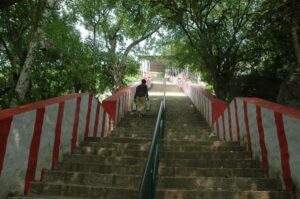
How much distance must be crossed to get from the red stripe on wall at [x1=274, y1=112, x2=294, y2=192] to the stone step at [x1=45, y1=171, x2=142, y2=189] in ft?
6.33

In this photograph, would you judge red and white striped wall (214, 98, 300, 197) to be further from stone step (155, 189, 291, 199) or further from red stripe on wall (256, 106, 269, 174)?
stone step (155, 189, 291, 199)

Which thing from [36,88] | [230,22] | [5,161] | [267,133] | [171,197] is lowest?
[171,197]

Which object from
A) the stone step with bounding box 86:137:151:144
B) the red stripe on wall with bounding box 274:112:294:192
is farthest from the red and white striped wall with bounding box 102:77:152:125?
the red stripe on wall with bounding box 274:112:294:192

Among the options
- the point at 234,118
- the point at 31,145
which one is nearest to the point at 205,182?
the point at 31,145

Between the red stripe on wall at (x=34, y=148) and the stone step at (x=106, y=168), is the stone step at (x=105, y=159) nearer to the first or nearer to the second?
the stone step at (x=106, y=168)

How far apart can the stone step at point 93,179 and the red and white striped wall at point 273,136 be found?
1.95 metres

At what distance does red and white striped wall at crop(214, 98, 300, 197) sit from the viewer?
4766 millimetres

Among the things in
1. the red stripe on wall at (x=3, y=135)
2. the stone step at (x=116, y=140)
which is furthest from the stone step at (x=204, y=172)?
the stone step at (x=116, y=140)

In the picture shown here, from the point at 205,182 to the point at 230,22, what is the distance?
44.2 feet

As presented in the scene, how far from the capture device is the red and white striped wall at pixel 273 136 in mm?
4766

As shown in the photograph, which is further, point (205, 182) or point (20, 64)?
point (20, 64)

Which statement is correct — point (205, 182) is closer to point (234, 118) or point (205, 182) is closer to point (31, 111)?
point (31, 111)

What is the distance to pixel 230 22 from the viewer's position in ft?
57.1

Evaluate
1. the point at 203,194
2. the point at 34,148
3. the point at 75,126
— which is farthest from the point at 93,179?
the point at 75,126
